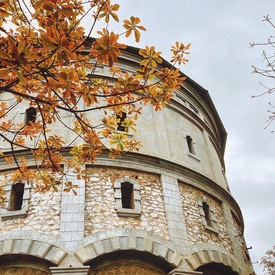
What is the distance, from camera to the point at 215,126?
57.8 feet

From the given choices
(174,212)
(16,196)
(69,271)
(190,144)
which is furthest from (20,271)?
(190,144)

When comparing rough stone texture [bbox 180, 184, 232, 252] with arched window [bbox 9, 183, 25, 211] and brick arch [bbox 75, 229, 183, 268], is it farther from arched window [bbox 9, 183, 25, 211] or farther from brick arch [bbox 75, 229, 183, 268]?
arched window [bbox 9, 183, 25, 211]

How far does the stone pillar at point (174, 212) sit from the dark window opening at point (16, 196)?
407cm

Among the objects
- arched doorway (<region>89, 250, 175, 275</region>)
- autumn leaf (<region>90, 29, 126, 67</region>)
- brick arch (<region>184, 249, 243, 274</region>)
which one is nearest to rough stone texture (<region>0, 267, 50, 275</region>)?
arched doorway (<region>89, 250, 175, 275</region>)

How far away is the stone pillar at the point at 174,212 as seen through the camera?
9484 mm

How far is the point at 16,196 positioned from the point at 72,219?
6.56 feet

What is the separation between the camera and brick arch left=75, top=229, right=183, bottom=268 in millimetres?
8344

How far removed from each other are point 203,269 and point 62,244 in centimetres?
412

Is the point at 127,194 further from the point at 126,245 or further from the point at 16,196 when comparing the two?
the point at 16,196

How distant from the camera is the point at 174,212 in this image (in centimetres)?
998

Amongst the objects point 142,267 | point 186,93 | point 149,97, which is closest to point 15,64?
point 149,97

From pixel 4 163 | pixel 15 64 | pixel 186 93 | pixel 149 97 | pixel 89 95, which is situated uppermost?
pixel 186 93

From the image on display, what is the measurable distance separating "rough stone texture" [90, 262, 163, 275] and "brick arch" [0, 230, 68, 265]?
1006mm

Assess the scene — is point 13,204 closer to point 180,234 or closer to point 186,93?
point 180,234
